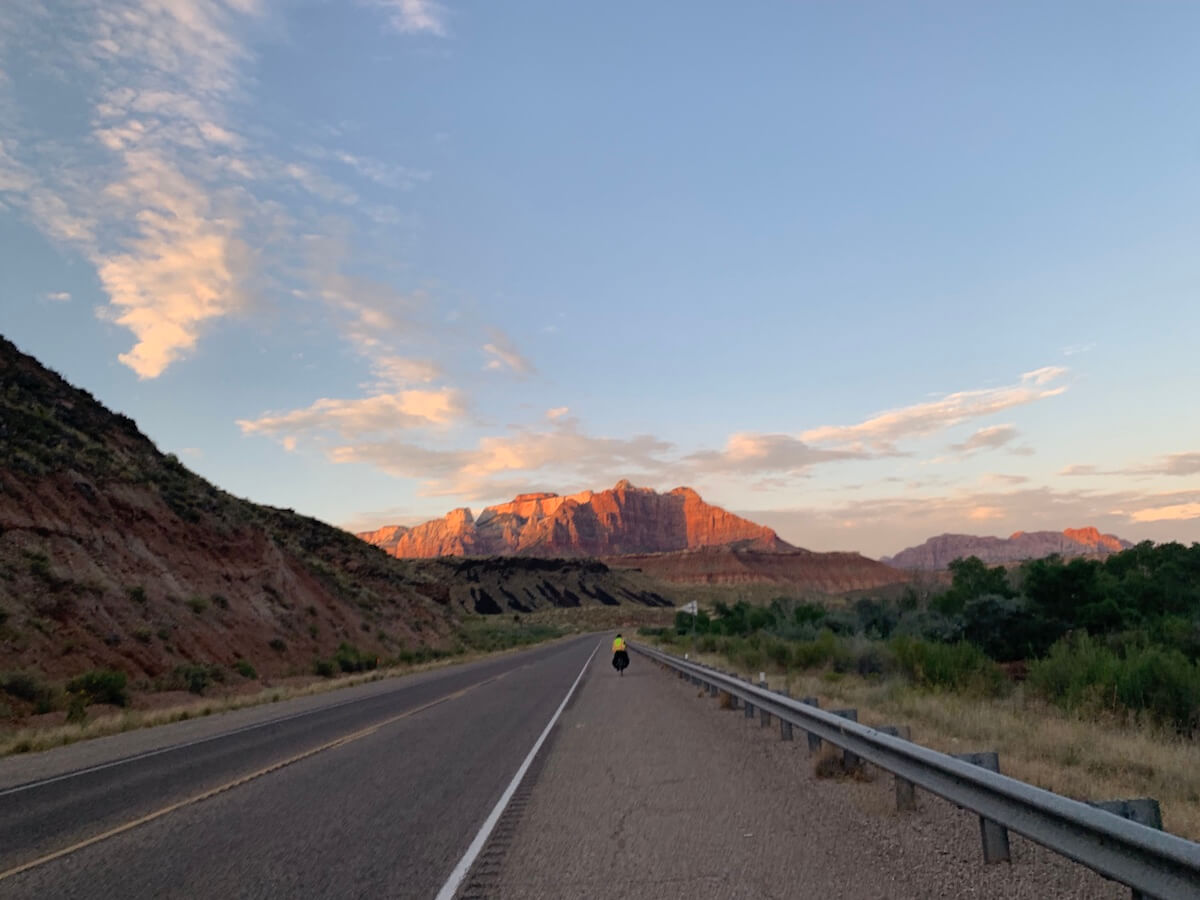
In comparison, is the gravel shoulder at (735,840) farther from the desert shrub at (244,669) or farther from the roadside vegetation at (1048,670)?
the desert shrub at (244,669)

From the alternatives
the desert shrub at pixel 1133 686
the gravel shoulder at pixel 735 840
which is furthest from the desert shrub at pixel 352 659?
the desert shrub at pixel 1133 686

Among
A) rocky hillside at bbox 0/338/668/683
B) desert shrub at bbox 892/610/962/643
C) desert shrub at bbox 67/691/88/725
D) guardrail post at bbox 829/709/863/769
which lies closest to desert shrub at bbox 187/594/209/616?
rocky hillside at bbox 0/338/668/683

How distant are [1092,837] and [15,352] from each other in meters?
47.1

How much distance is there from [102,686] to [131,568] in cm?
967

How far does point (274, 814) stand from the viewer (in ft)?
27.2

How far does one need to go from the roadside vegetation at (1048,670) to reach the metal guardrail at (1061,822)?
60.7 inches

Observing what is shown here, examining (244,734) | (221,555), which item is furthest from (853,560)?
(244,734)

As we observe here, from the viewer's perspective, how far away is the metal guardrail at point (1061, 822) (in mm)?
3796

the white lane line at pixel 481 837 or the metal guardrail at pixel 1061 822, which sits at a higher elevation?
the metal guardrail at pixel 1061 822

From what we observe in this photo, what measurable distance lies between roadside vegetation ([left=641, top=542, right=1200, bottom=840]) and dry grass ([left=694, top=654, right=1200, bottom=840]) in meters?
0.02

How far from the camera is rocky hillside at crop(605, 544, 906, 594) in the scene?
154375mm

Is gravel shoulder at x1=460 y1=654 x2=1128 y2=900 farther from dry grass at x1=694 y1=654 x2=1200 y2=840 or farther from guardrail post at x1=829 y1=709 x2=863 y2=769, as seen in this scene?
dry grass at x1=694 y1=654 x2=1200 y2=840

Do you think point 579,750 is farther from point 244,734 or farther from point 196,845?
point 244,734

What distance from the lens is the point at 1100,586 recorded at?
23.6 meters
